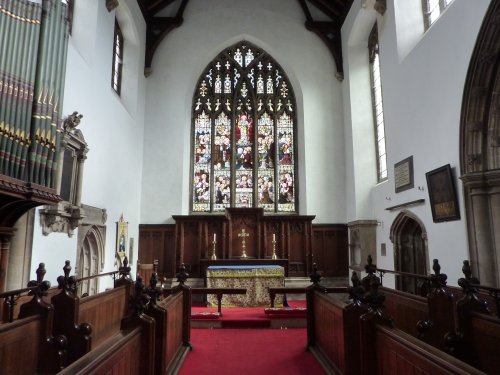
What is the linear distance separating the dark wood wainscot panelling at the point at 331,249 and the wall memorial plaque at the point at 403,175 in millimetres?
3155

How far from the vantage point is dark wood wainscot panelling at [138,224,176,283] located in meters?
10.8

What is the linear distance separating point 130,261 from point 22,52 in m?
6.21

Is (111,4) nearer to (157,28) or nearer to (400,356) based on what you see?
(157,28)

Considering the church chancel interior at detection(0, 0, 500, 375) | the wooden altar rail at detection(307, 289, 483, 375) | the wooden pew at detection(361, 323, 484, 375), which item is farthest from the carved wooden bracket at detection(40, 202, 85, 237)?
the wooden pew at detection(361, 323, 484, 375)

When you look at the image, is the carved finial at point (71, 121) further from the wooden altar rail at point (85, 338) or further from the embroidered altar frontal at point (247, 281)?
the embroidered altar frontal at point (247, 281)

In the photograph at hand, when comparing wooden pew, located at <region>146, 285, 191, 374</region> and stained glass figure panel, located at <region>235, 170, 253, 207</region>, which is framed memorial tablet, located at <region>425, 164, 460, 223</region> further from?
stained glass figure panel, located at <region>235, 170, 253, 207</region>

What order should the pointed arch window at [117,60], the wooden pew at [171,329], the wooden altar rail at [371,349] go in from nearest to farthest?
the wooden altar rail at [371,349] < the wooden pew at [171,329] < the pointed arch window at [117,60]

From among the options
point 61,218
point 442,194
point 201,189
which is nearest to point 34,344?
point 61,218

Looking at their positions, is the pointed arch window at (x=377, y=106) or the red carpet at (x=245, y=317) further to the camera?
the pointed arch window at (x=377, y=106)

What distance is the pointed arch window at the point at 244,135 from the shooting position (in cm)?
1166

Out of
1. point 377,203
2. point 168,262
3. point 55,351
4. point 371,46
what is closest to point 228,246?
point 168,262

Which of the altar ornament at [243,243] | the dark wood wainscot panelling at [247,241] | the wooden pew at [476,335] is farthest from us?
the dark wood wainscot panelling at [247,241]

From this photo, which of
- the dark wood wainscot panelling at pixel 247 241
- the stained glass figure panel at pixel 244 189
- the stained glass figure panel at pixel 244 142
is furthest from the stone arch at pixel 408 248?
the stained glass figure panel at pixel 244 142

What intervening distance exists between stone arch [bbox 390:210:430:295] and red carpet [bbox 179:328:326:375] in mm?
2867
